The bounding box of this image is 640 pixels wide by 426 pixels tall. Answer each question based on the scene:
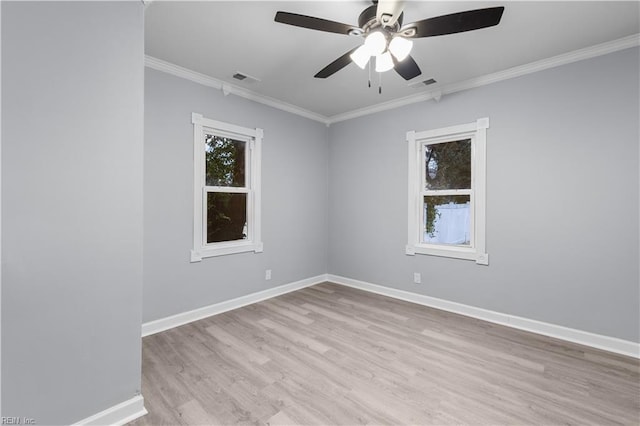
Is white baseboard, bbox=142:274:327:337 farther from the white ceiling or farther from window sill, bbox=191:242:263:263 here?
the white ceiling

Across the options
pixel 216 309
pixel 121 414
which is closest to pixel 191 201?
pixel 216 309

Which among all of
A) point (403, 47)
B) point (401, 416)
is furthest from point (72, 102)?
point (401, 416)

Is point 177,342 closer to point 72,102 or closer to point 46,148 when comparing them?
point 46,148

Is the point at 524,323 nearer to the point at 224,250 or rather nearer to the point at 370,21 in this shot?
the point at 370,21

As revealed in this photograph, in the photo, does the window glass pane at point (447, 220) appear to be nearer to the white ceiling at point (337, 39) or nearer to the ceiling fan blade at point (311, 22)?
the white ceiling at point (337, 39)

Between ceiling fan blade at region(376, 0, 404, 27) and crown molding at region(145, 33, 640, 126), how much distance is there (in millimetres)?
2014

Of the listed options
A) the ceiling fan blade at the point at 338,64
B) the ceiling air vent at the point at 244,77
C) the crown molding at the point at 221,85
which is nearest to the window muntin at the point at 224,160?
the crown molding at the point at 221,85

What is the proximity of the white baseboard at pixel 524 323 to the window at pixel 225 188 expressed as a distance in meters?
2.03

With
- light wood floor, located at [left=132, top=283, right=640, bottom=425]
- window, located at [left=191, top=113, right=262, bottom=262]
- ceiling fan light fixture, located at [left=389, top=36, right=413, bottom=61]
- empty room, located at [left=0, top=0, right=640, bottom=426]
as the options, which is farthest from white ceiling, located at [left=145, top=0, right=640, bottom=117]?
light wood floor, located at [left=132, top=283, right=640, bottom=425]

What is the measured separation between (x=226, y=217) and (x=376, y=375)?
2.47 metres

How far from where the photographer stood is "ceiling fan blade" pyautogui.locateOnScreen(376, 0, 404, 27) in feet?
5.27

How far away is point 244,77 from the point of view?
3277 millimetres

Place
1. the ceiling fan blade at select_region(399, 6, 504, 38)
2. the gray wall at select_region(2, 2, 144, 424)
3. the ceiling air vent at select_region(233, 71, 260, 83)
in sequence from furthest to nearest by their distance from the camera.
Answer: the ceiling air vent at select_region(233, 71, 260, 83) < the ceiling fan blade at select_region(399, 6, 504, 38) < the gray wall at select_region(2, 2, 144, 424)

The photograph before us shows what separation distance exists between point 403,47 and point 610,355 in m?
3.12
